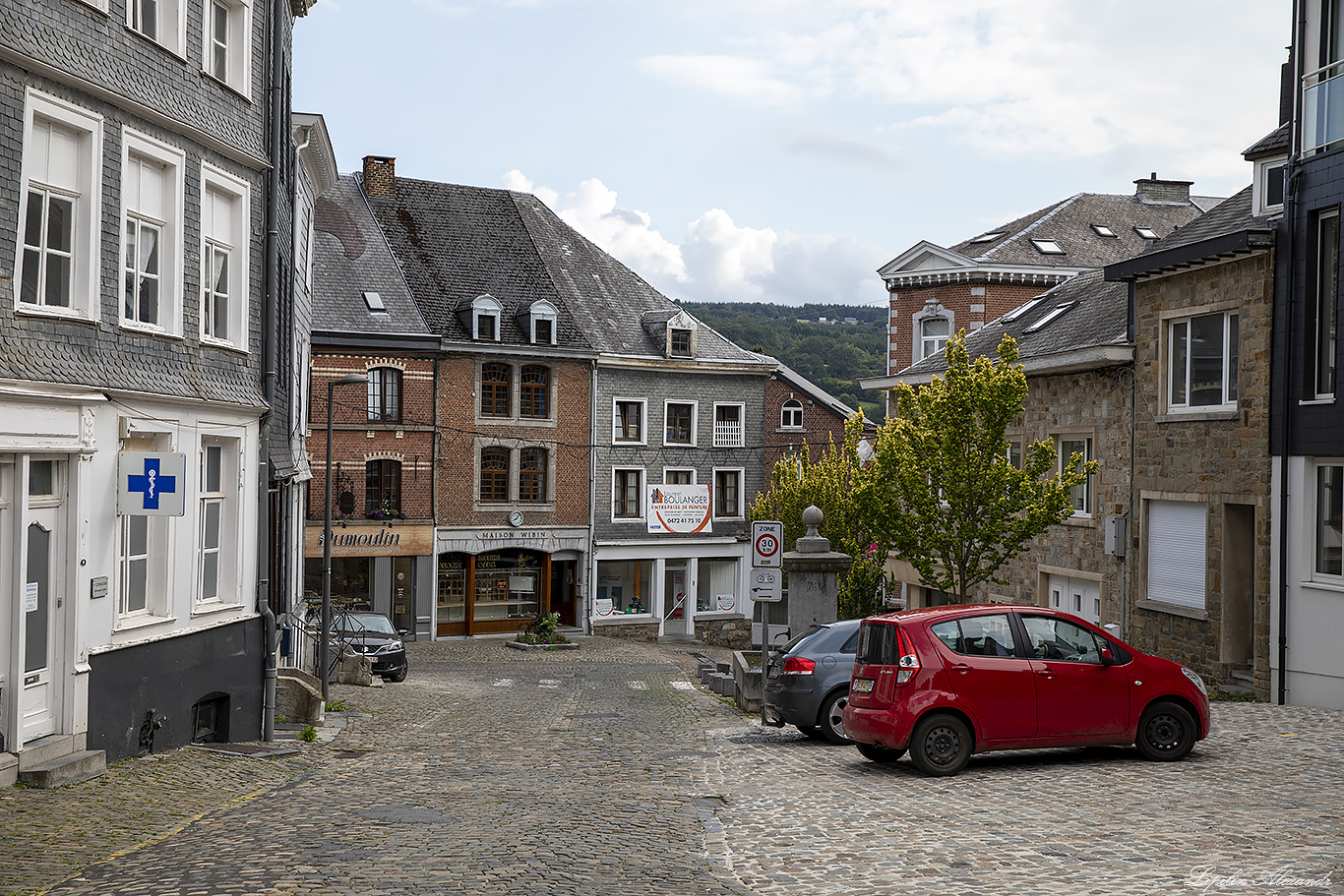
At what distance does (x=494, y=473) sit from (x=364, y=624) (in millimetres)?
15050

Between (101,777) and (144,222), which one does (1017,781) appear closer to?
(101,777)

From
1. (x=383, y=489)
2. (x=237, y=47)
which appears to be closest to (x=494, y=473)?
(x=383, y=489)

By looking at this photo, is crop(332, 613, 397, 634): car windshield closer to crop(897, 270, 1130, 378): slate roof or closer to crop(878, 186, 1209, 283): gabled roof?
crop(897, 270, 1130, 378): slate roof

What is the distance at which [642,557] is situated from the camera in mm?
44406

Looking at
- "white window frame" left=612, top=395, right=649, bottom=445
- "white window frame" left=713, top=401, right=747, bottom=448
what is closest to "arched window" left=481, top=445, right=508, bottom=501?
"white window frame" left=612, top=395, right=649, bottom=445

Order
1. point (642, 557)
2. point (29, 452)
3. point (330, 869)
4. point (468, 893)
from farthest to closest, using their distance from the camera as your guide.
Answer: point (642, 557) < point (29, 452) < point (330, 869) < point (468, 893)

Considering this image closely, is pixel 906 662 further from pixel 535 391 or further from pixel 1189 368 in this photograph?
pixel 535 391

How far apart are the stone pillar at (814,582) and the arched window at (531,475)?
23.6 meters

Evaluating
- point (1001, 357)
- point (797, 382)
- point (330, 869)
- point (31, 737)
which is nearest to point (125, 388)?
point (31, 737)

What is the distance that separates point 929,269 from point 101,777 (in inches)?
1155

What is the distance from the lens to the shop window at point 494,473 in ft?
138

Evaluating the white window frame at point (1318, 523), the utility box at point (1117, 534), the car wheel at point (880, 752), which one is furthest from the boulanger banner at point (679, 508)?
the car wheel at point (880, 752)

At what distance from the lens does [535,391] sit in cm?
4284

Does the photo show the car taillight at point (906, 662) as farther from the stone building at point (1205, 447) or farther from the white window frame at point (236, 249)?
the white window frame at point (236, 249)
